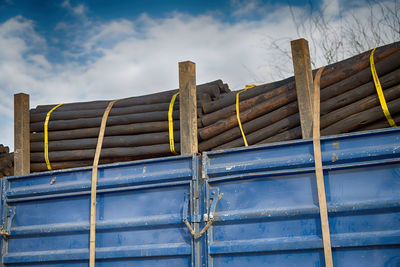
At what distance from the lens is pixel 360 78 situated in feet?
15.3

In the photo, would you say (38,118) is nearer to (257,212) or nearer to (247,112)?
(247,112)

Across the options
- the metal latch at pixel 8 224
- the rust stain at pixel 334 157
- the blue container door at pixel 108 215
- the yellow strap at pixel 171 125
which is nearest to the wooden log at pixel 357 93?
the rust stain at pixel 334 157

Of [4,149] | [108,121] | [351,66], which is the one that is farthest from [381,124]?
[4,149]

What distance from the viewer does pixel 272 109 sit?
5195 mm

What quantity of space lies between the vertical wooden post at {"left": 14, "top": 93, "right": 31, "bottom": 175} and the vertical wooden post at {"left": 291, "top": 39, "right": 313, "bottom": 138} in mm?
3791

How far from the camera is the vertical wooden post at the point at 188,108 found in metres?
5.13

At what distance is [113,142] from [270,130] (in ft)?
6.94

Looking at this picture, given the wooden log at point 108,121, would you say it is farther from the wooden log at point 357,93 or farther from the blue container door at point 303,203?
the wooden log at point 357,93

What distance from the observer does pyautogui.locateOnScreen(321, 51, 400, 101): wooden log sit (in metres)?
4.49

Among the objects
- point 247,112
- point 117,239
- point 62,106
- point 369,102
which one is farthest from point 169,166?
point 62,106

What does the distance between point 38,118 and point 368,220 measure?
4.66 m

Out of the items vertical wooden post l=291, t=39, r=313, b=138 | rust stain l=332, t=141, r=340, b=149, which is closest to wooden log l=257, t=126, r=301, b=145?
vertical wooden post l=291, t=39, r=313, b=138

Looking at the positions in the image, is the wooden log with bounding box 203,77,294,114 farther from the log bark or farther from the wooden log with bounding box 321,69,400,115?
the wooden log with bounding box 321,69,400,115

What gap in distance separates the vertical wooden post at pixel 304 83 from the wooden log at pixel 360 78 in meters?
0.28
